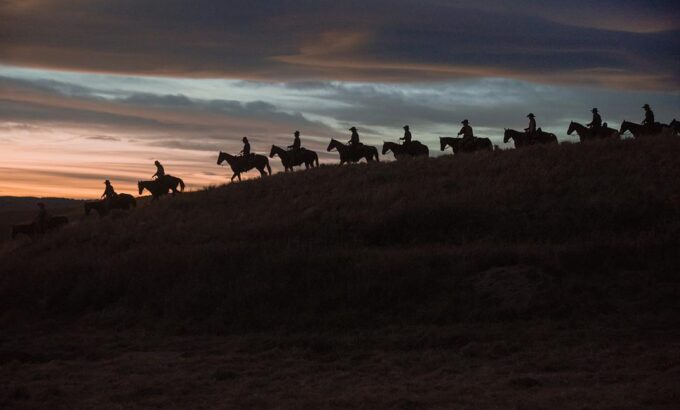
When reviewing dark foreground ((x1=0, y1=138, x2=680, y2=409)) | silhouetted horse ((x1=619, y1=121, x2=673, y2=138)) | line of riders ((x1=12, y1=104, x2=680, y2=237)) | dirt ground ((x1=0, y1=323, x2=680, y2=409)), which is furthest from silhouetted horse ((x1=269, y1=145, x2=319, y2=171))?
dirt ground ((x1=0, y1=323, x2=680, y2=409))

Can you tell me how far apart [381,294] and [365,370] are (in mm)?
7155

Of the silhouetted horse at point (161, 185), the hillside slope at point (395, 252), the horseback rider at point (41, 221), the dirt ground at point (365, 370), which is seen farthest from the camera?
the silhouetted horse at point (161, 185)

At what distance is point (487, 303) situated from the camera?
71.3 ft

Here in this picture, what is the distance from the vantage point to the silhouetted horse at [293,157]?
159 ft

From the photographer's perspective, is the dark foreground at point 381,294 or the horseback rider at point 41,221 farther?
the horseback rider at point 41,221

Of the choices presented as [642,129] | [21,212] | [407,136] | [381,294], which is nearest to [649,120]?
[642,129]

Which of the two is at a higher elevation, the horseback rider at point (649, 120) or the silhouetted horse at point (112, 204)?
the horseback rider at point (649, 120)

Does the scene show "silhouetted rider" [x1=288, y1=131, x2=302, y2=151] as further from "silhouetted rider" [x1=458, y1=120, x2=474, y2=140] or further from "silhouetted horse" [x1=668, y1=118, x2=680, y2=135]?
"silhouetted horse" [x1=668, y1=118, x2=680, y2=135]

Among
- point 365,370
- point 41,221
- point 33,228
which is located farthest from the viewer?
point 33,228

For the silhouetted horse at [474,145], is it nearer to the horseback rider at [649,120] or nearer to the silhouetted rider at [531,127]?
the silhouetted rider at [531,127]

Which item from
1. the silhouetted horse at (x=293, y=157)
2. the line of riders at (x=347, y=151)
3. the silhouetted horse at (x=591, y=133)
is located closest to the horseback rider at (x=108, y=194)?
the line of riders at (x=347, y=151)

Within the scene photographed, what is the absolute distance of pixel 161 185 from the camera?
4862 centimetres

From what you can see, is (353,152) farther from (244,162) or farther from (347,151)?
(244,162)

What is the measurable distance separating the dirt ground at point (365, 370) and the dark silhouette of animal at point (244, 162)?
27143mm
